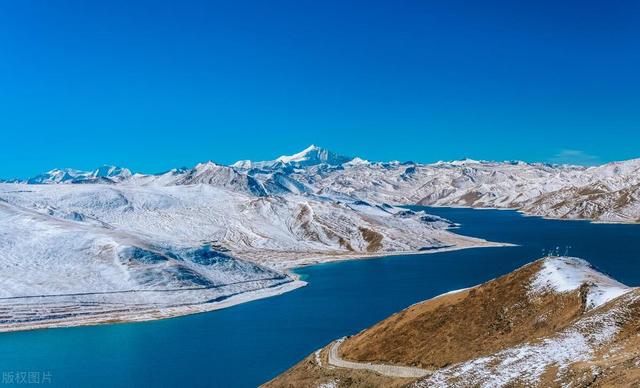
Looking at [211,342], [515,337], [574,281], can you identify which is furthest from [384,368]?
[211,342]

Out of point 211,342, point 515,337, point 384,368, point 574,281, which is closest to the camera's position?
point 515,337

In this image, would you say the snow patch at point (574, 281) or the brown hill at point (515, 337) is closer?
the brown hill at point (515, 337)

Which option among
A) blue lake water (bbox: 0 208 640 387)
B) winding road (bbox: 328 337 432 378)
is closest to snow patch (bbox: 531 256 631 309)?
winding road (bbox: 328 337 432 378)

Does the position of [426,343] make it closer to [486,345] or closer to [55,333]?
[486,345]

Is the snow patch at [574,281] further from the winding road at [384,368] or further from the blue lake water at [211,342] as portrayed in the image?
the blue lake water at [211,342]

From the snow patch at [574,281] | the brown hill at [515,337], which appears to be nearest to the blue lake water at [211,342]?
the brown hill at [515,337]

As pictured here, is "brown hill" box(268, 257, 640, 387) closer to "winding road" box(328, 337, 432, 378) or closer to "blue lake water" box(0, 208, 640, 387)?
"winding road" box(328, 337, 432, 378)

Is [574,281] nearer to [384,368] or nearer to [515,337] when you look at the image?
[515,337]

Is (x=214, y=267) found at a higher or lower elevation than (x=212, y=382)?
higher

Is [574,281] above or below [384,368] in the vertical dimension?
above

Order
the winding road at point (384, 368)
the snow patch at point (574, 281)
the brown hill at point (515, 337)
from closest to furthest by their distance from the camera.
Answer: the brown hill at point (515, 337) → the snow patch at point (574, 281) → the winding road at point (384, 368)

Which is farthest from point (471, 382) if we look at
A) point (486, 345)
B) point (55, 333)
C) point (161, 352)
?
point (55, 333)
